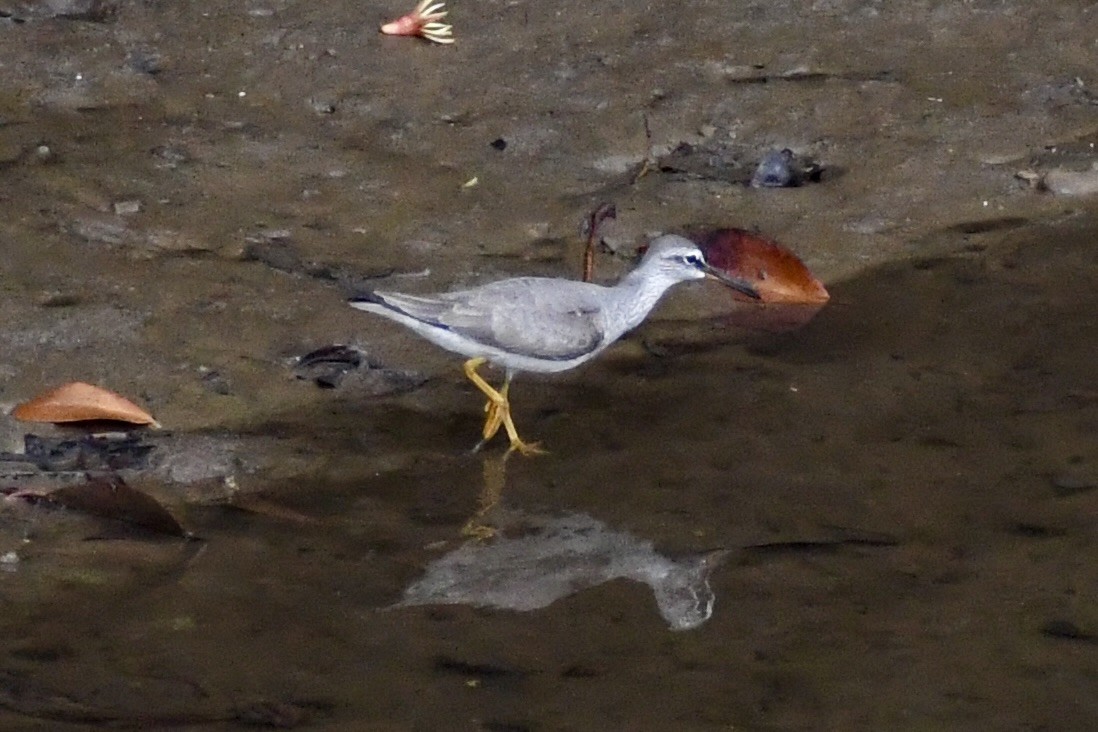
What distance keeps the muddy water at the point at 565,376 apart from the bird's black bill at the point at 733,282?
6.0 inches

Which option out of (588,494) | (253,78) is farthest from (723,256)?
(253,78)

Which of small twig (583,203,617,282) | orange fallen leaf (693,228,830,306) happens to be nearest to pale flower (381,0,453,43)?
small twig (583,203,617,282)

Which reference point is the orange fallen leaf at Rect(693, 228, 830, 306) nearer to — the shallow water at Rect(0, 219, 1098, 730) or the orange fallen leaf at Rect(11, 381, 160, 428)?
the shallow water at Rect(0, 219, 1098, 730)

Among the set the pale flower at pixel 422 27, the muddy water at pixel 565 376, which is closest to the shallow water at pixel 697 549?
the muddy water at pixel 565 376

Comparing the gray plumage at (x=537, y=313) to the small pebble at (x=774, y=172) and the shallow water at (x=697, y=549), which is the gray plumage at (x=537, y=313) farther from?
the small pebble at (x=774, y=172)

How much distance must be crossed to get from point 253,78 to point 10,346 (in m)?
2.02

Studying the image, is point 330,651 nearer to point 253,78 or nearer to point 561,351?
point 561,351

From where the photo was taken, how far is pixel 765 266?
6.18 metres

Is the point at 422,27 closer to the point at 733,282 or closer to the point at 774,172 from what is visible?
the point at 774,172

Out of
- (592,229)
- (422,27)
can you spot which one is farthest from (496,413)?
(422,27)

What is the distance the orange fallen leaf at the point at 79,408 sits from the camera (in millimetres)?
5176

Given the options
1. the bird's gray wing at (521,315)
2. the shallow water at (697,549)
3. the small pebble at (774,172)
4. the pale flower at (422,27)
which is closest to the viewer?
the shallow water at (697,549)

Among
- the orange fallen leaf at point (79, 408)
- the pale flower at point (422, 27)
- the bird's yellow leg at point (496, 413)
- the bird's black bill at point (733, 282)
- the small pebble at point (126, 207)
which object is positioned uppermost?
the pale flower at point (422, 27)

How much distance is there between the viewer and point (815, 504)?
16.3 feet
